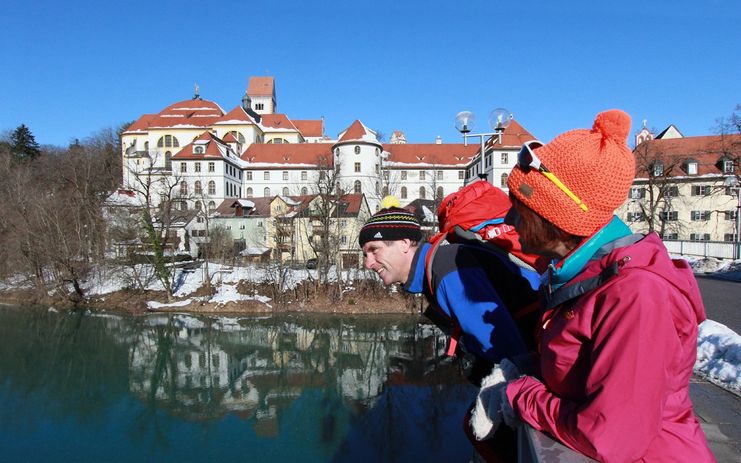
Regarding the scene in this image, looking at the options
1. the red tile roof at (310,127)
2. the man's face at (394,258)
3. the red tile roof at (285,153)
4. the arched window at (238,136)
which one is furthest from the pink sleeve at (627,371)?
the red tile roof at (310,127)

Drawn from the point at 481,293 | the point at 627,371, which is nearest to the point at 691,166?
the point at 481,293

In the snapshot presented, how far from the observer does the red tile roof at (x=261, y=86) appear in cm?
7988

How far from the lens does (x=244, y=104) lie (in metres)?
73.2

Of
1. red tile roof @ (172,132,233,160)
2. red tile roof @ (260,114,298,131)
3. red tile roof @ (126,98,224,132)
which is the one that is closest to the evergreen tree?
red tile roof @ (126,98,224,132)

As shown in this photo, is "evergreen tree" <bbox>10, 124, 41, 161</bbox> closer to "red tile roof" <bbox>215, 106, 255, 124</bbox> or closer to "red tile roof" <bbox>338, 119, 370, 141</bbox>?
"red tile roof" <bbox>215, 106, 255, 124</bbox>

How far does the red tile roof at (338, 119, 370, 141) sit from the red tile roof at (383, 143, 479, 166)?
Result: 6.07 metres

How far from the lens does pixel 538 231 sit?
50.1 inches

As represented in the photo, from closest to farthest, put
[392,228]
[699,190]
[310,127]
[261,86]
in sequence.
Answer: [392,228], [699,190], [310,127], [261,86]

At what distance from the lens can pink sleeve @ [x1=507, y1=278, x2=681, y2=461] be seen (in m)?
0.93

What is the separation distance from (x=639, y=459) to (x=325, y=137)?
78.6 meters

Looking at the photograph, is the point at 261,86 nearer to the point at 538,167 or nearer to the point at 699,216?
the point at 699,216

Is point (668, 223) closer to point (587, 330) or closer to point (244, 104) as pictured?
point (587, 330)


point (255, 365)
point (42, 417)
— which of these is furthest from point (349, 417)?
point (42, 417)

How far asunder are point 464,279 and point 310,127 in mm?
78718
